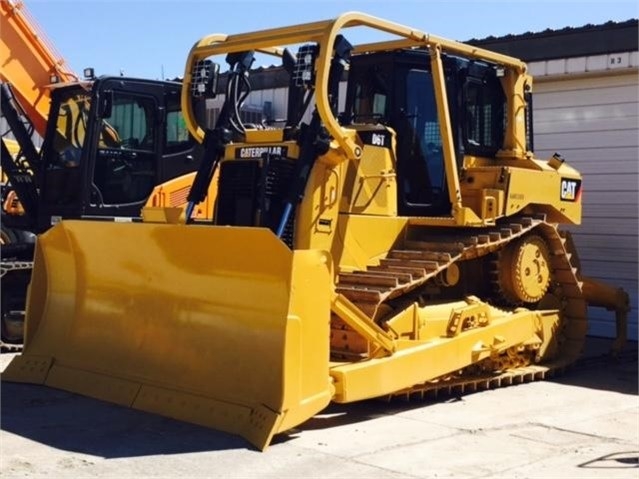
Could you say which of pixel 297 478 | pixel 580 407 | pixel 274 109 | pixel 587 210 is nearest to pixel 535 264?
pixel 580 407

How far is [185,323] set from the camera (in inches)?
294

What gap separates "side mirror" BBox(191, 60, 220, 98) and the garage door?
19.0ft

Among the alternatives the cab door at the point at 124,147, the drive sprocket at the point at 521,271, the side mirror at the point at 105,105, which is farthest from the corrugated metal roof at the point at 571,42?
the side mirror at the point at 105,105

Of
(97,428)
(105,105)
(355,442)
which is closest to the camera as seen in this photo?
(355,442)

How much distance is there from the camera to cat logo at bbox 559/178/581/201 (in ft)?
33.1

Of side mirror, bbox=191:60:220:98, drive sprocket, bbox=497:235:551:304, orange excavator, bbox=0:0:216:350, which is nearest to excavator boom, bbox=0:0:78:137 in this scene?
orange excavator, bbox=0:0:216:350

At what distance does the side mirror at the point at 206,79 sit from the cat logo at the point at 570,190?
3.73m

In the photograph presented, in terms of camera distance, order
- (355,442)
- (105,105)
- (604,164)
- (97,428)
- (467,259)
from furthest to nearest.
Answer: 1. (604,164)
2. (105,105)
3. (467,259)
4. (97,428)
5. (355,442)

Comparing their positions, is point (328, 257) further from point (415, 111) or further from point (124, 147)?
point (124, 147)

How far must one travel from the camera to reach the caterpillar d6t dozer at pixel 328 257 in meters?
7.00

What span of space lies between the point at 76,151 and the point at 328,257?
499 cm

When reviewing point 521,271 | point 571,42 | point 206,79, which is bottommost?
point 521,271

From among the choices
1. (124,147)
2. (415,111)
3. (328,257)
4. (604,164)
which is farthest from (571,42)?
(328,257)

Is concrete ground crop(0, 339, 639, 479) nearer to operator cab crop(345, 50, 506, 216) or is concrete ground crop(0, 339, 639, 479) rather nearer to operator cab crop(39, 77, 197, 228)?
operator cab crop(345, 50, 506, 216)
